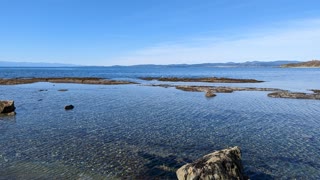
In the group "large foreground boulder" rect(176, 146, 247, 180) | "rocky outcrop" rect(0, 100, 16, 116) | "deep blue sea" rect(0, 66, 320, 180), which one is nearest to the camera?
"large foreground boulder" rect(176, 146, 247, 180)

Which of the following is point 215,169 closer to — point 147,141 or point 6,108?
point 147,141

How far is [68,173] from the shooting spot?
50.7ft

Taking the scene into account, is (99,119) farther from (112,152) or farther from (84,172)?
(84,172)

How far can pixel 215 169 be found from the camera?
1299 cm

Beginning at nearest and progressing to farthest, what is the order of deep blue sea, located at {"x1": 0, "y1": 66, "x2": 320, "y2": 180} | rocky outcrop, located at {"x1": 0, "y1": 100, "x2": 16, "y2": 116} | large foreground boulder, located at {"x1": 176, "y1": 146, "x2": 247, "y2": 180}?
1. large foreground boulder, located at {"x1": 176, "y1": 146, "x2": 247, "y2": 180}
2. deep blue sea, located at {"x1": 0, "y1": 66, "x2": 320, "y2": 180}
3. rocky outcrop, located at {"x1": 0, "y1": 100, "x2": 16, "y2": 116}

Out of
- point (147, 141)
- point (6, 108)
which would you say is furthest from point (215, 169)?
point (6, 108)

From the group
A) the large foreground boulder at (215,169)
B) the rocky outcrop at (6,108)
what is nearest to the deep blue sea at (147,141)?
the rocky outcrop at (6,108)

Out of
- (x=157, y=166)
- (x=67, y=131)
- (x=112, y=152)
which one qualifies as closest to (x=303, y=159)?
(x=157, y=166)

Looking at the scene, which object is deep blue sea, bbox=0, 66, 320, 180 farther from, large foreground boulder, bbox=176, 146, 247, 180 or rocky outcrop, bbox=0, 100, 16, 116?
large foreground boulder, bbox=176, 146, 247, 180

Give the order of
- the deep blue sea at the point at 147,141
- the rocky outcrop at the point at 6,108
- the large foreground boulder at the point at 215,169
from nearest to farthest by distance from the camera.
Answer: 1. the large foreground boulder at the point at 215,169
2. the deep blue sea at the point at 147,141
3. the rocky outcrop at the point at 6,108

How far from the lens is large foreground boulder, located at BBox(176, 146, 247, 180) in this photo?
12.8m

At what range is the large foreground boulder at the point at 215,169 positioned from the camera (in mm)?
12805

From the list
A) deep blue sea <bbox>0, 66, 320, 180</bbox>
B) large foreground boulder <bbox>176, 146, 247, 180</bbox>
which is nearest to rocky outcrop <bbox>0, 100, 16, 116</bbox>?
deep blue sea <bbox>0, 66, 320, 180</bbox>

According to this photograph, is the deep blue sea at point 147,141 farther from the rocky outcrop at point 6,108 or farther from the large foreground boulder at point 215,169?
the large foreground boulder at point 215,169
